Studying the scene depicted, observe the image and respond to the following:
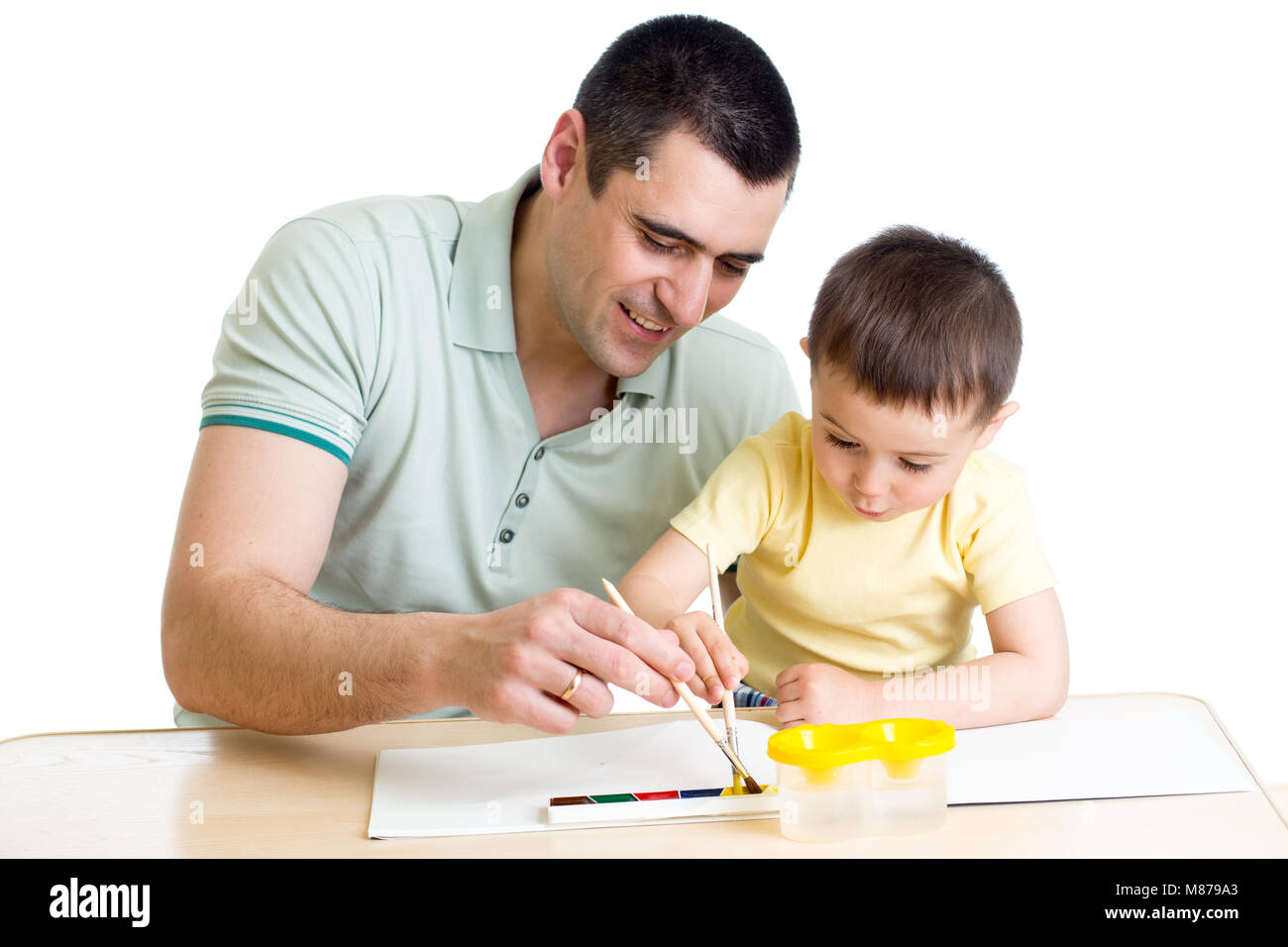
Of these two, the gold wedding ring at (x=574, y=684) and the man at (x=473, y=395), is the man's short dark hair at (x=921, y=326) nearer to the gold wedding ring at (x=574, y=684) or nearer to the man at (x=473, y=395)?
the man at (x=473, y=395)

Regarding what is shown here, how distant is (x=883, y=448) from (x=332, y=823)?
679 millimetres

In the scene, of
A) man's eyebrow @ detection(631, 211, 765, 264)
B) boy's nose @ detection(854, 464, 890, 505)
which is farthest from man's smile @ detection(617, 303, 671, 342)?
boy's nose @ detection(854, 464, 890, 505)

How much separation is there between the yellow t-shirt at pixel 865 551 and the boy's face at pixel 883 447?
7cm

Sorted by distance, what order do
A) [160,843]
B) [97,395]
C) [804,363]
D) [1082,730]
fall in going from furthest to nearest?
[804,363], [97,395], [1082,730], [160,843]

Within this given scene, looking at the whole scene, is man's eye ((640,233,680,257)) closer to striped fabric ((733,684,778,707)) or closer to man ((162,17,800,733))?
man ((162,17,800,733))

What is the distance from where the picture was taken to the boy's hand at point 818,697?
4.12ft

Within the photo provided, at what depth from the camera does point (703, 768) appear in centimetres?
118

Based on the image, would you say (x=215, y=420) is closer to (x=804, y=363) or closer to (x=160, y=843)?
(x=160, y=843)

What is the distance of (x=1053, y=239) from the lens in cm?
278

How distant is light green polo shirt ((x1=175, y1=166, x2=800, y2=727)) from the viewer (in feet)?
4.96

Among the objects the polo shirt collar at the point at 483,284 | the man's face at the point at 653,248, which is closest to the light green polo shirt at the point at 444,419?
the polo shirt collar at the point at 483,284

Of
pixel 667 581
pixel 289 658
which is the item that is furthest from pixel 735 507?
pixel 289 658
